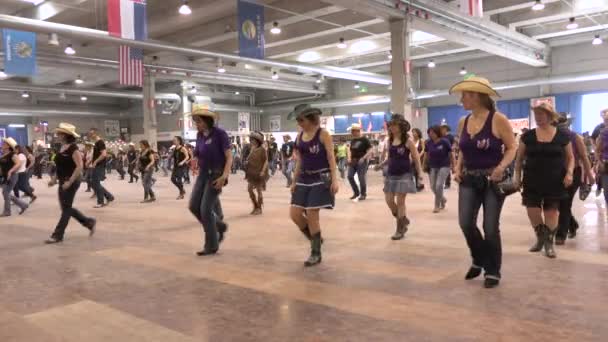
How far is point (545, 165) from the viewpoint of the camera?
15.8 ft

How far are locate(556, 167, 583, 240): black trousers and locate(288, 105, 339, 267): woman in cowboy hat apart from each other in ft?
8.32

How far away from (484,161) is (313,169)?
5.34ft

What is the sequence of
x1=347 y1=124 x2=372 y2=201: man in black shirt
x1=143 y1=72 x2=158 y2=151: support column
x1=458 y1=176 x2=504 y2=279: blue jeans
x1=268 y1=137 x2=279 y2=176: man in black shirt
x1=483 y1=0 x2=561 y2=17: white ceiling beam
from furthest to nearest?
1. x1=143 y1=72 x2=158 y2=151: support column
2. x1=268 y1=137 x2=279 y2=176: man in black shirt
3. x1=483 y1=0 x2=561 y2=17: white ceiling beam
4. x1=347 y1=124 x2=372 y2=201: man in black shirt
5. x1=458 y1=176 x2=504 y2=279: blue jeans

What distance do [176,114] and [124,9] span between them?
23347mm

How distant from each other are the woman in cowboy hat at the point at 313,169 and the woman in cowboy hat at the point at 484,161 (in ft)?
4.09

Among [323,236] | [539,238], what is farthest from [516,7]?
[539,238]

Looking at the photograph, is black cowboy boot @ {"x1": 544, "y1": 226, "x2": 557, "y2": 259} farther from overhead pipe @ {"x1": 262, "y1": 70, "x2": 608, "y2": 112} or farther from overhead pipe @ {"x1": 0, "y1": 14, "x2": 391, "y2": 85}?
overhead pipe @ {"x1": 262, "y1": 70, "x2": 608, "y2": 112}

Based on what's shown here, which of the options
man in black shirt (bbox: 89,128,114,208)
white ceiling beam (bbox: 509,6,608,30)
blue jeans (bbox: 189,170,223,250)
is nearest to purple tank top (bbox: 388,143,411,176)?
blue jeans (bbox: 189,170,223,250)

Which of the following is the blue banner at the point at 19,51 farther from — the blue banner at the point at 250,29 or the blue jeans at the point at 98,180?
the blue banner at the point at 250,29

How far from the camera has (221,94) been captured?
35531mm

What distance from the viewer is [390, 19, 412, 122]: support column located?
14.3 metres

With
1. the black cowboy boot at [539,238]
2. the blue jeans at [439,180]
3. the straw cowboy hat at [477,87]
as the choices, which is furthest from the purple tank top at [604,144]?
the straw cowboy hat at [477,87]

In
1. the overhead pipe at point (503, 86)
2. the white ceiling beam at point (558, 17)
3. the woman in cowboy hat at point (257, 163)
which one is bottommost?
the woman in cowboy hat at point (257, 163)

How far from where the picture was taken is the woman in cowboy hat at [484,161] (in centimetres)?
380
